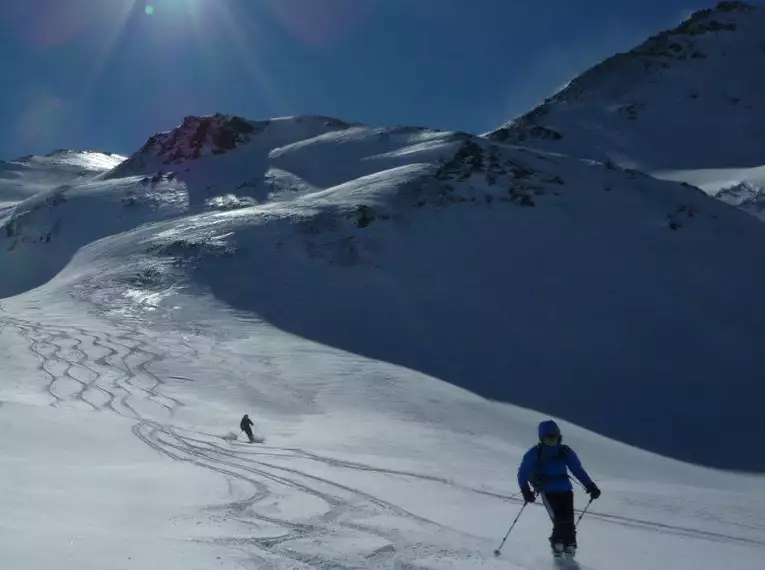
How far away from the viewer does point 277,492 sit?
10.6 m

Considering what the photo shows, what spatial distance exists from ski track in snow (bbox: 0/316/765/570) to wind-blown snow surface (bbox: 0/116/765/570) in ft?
0.26

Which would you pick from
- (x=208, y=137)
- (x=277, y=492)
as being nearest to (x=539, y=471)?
(x=277, y=492)

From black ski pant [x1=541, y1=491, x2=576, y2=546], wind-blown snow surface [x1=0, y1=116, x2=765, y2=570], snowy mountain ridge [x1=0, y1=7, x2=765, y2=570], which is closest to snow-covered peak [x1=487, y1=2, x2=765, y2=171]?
snowy mountain ridge [x1=0, y1=7, x2=765, y2=570]

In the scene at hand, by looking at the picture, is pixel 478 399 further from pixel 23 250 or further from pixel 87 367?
pixel 23 250

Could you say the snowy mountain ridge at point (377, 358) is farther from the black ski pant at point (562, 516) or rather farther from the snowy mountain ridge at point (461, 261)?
the black ski pant at point (562, 516)

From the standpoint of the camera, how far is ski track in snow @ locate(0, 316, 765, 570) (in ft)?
24.6

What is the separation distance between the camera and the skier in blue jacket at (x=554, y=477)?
834 cm

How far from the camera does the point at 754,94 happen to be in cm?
11231

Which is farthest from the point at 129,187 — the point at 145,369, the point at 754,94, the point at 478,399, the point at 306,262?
the point at 754,94

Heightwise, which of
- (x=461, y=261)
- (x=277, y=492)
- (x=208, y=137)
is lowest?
(x=277, y=492)

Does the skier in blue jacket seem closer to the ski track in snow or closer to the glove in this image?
the glove

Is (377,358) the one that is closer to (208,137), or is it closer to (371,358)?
(371,358)

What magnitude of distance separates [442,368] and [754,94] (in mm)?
102415

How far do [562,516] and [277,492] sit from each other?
4.52 m
